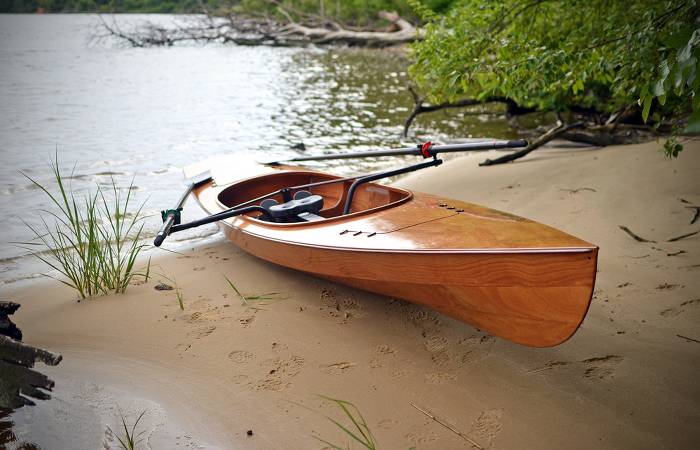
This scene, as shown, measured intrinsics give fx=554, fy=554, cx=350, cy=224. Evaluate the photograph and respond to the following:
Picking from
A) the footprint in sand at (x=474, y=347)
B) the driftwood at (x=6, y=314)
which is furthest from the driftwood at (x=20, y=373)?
the footprint in sand at (x=474, y=347)

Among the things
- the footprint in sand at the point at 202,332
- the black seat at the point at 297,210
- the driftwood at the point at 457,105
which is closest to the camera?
the footprint in sand at the point at 202,332

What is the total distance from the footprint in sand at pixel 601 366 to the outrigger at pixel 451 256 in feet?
1.10

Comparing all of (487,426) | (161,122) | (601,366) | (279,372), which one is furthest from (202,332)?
(161,122)

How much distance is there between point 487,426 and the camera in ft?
8.30

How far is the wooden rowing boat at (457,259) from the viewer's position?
257 centimetres

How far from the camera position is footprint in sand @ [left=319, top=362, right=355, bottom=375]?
117 inches

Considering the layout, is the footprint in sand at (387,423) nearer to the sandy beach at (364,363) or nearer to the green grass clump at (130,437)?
the sandy beach at (364,363)

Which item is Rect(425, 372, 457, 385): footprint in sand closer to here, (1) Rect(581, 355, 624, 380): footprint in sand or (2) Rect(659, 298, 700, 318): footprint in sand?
(1) Rect(581, 355, 624, 380): footprint in sand

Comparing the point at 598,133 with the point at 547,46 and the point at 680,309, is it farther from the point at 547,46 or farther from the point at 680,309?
the point at 680,309

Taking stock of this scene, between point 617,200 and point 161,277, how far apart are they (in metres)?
3.89

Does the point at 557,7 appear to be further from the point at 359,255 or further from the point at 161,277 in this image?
the point at 161,277

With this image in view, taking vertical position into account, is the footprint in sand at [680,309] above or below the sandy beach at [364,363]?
above

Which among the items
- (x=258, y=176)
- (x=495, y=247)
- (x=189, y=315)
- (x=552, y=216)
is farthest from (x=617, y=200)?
(x=189, y=315)

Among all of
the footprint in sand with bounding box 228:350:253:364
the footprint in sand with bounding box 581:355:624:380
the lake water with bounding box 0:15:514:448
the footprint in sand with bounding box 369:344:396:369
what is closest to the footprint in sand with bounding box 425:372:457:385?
the footprint in sand with bounding box 369:344:396:369
